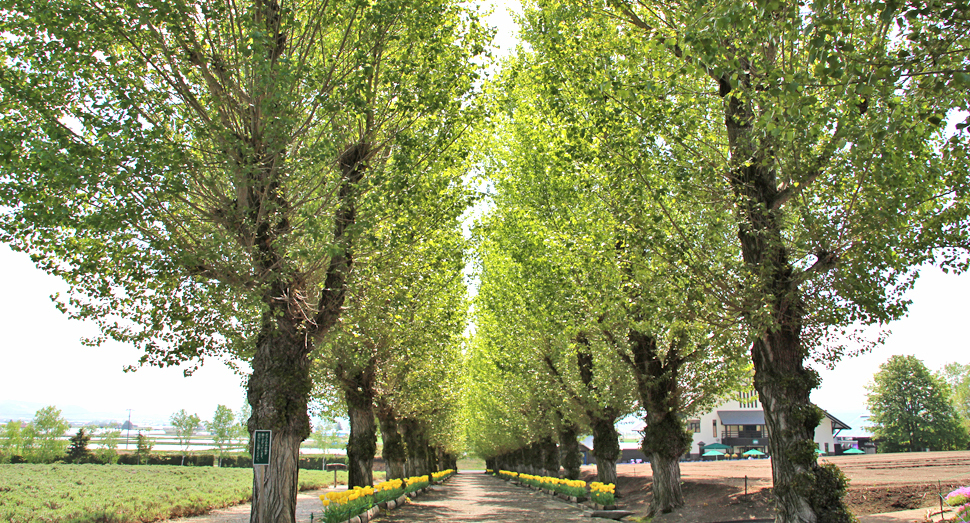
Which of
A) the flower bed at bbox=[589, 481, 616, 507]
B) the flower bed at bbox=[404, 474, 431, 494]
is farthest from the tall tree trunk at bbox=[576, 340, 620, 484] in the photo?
the flower bed at bbox=[404, 474, 431, 494]

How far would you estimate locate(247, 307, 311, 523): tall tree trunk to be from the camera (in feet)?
31.3

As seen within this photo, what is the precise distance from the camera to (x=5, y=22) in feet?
27.4

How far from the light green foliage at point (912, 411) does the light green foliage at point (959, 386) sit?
4350 millimetres

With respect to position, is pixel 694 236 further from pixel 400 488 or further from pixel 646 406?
pixel 400 488

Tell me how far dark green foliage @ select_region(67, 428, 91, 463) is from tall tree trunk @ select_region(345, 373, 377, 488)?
192ft

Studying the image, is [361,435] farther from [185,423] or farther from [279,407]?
[185,423]

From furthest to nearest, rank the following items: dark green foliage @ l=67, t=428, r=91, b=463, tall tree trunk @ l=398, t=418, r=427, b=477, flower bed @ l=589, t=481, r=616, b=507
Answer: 1. dark green foliage @ l=67, t=428, r=91, b=463
2. tall tree trunk @ l=398, t=418, r=427, b=477
3. flower bed @ l=589, t=481, r=616, b=507

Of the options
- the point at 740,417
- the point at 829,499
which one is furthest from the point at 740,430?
the point at 829,499

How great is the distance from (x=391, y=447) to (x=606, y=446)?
927 centimetres

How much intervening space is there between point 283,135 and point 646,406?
12555mm

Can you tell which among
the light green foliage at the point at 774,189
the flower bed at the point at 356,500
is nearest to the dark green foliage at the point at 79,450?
the flower bed at the point at 356,500

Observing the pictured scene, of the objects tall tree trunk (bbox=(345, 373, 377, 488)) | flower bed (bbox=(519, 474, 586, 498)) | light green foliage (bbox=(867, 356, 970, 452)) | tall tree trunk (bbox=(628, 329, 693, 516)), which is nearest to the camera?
tall tree trunk (bbox=(628, 329, 693, 516))

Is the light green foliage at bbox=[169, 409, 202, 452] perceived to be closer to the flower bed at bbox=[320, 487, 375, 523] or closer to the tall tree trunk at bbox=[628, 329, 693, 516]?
the flower bed at bbox=[320, 487, 375, 523]

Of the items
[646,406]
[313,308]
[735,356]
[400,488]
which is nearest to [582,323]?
[646,406]
